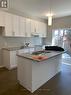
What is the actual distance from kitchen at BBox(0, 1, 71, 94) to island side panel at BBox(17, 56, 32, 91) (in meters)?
1.85

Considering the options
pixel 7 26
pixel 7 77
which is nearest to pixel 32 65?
pixel 7 77

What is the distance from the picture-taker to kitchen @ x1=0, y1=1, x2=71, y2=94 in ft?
13.3

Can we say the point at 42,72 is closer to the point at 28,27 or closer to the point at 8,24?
the point at 8,24

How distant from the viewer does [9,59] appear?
4.06 metres

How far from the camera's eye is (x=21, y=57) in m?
2.73

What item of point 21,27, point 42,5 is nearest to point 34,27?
point 21,27

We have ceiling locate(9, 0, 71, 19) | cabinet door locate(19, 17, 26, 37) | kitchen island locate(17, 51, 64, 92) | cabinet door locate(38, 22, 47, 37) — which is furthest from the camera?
cabinet door locate(38, 22, 47, 37)

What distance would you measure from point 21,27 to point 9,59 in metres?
1.65

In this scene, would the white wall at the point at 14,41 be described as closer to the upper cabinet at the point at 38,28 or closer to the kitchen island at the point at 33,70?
the upper cabinet at the point at 38,28

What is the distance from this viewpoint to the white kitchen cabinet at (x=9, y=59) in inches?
159

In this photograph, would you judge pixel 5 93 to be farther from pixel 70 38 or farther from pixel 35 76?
pixel 70 38

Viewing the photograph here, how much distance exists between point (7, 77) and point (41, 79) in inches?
50.6

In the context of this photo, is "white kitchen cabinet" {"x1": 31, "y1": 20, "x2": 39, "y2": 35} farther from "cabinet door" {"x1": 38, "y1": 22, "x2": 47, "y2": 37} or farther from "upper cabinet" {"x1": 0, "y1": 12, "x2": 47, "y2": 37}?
"cabinet door" {"x1": 38, "y1": 22, "x2": 47, "y2": 37}

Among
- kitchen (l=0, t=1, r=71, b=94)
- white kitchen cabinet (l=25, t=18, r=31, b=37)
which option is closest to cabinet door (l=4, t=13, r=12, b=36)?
kitchen (l=0, t=1, r=71, b=94)
